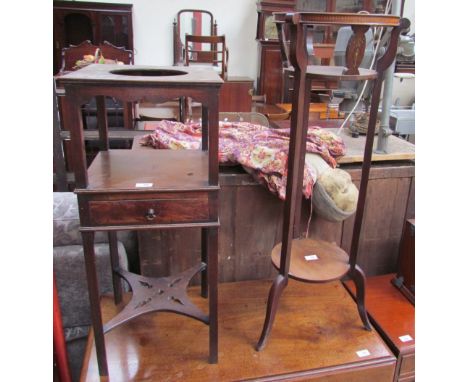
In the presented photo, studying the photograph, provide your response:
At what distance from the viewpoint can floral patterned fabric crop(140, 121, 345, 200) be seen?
1430 millimetres

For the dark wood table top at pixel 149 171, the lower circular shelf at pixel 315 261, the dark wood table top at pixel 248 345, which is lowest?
the dark wood table top at pixel 248 345

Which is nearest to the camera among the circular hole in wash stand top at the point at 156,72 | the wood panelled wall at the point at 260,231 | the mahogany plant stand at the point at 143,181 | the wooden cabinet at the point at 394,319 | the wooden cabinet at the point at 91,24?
the mahogany plant stand at the point at 143,181

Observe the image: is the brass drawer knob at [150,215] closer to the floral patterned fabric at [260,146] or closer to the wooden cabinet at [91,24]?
the floral patterned fabric at [260,146]

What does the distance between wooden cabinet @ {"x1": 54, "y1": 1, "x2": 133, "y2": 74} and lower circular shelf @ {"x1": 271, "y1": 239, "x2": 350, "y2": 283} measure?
3726mm

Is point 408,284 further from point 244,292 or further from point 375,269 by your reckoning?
point 244,292

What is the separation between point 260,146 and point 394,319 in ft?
2.65

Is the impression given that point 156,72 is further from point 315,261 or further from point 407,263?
point 407,263

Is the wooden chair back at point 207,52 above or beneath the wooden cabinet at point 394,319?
above

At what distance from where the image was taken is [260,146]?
1499 millimetres

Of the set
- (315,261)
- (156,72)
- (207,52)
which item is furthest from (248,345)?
(207,52)

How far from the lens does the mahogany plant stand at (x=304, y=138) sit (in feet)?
3.31

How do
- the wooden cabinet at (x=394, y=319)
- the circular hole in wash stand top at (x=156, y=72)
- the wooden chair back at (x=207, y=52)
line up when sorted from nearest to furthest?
the circular hole in wash stand top at (x=156, y=72), the wooden cabinet at (x=394, y=319), the wooden chair back at (x=207, y=52)

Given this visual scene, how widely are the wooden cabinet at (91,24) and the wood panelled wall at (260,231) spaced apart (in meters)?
3.40

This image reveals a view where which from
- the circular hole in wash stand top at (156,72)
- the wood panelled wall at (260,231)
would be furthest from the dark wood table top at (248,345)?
the circular hole in wash stand top at (156,72)
